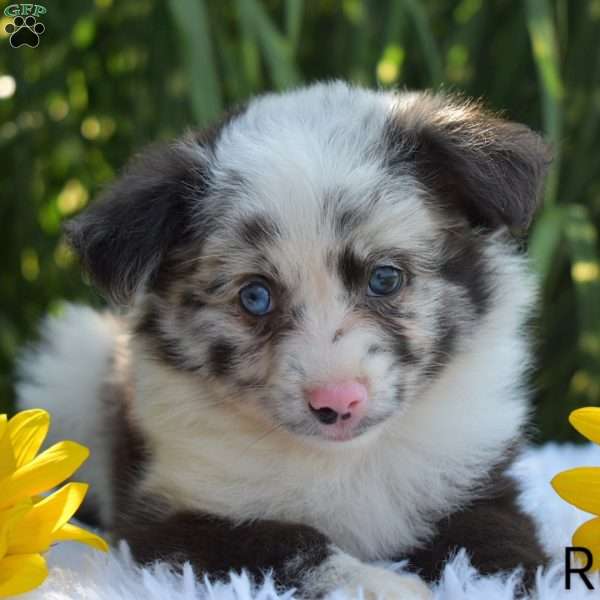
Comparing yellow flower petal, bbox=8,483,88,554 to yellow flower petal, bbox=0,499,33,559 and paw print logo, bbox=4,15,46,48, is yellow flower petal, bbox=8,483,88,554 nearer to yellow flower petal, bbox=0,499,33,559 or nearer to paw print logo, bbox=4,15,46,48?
yellow flower petal, bbox=0,499,33,559

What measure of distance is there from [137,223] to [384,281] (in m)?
0.52

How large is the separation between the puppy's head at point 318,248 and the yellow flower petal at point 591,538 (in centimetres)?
42

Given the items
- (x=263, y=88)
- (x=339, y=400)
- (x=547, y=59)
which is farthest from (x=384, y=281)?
(x=263, y=88)

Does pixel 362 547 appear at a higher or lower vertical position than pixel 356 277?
lower

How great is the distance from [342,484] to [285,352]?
40 centimetres

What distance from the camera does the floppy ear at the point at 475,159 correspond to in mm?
2303

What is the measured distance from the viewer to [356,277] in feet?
Answer: 7.23

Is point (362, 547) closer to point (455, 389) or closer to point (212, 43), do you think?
point (455, 389)

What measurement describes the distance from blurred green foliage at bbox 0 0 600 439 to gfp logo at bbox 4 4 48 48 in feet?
0.43

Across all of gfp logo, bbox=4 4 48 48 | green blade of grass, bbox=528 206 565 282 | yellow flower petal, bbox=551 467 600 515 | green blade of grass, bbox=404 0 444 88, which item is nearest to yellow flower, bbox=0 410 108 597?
yellow flower petal, bbox=551 467 600 515

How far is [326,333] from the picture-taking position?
213 cm

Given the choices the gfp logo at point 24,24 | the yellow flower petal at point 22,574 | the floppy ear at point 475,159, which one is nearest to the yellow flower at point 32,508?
the yellow flower petal at point 22,574

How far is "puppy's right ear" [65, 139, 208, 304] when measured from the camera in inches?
89.7

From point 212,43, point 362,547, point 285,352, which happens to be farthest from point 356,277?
point 212,43
